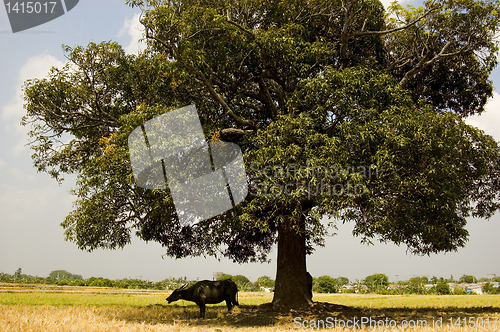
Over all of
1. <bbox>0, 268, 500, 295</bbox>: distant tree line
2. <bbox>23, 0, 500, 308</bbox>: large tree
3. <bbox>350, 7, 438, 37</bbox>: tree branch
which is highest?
<bbox>350, 7, 438, 37</bbox>: tree branch

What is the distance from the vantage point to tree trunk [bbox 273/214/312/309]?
15930 millimetres

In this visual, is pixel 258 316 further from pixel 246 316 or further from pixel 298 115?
pixel 298 115

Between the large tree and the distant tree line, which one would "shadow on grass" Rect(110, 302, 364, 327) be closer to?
the large tree

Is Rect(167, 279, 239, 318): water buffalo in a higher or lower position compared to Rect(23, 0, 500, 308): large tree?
lower

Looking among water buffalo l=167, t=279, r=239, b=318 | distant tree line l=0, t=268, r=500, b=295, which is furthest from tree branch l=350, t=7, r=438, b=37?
distant tree line l=0, t=268, r=500, b=295

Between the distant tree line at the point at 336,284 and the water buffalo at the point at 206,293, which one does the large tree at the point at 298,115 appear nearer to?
the water buffalo at the point at 206,293

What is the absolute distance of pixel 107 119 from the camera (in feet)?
58.7

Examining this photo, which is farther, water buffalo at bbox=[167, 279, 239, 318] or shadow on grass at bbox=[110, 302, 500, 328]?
water buffalo at bbox=[167, 279, 239, 318]

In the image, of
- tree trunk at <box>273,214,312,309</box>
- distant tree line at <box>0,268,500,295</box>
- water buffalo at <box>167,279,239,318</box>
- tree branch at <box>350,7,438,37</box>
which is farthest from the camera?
distant tree line at <box>0,268,500,295</box>

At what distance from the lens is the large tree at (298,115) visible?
12445mm

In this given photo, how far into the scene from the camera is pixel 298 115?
519 inches

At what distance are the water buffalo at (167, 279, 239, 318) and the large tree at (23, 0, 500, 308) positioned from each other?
5.42 feet

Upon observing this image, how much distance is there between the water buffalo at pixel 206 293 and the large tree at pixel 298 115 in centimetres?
Result: 165

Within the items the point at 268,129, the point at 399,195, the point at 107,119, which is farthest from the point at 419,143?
the point at 107,119
